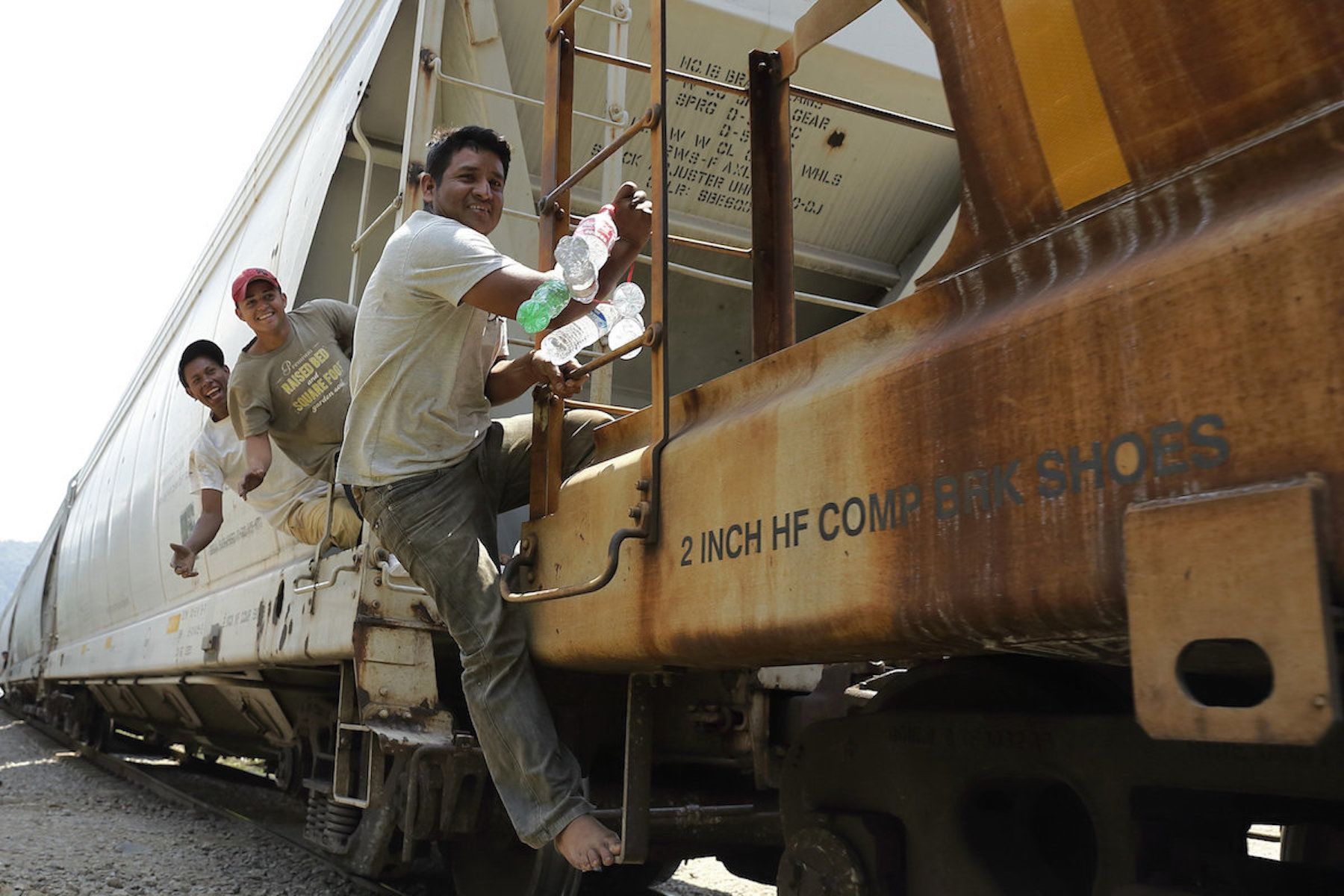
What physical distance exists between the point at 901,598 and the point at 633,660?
73 centimetres

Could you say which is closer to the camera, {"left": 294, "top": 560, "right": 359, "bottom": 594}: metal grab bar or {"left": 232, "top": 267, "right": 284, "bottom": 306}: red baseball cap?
{"left": 294, "top": 560, "right": 359, "bottom": 594}: metal grab bar

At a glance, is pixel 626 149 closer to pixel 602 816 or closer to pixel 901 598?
pixel 602 816

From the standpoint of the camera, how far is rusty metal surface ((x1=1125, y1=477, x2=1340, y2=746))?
1.09 m

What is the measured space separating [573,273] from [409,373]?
52 cm

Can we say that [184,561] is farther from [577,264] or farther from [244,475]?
[577,264]

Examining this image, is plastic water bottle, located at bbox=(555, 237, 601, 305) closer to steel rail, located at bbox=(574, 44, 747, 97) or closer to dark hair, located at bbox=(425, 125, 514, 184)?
steel rail, located at bbox=(574, 44, 747, 97)

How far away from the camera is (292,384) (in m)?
4.09

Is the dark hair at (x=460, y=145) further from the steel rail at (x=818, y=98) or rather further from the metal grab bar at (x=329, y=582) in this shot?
the metal grab bar at (x=329, y=582)

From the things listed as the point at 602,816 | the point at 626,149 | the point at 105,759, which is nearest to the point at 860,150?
the point at 626,149

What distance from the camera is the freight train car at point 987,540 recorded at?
1186 mm

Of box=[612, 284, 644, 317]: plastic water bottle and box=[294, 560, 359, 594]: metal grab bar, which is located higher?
box=[612, 284, 644, 317]: plastic water bottle

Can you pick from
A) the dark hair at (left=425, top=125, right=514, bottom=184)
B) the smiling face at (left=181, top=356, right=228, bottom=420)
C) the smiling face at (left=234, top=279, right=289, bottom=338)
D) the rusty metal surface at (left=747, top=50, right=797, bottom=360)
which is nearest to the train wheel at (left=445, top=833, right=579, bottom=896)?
the rusty metal surface at (left=747, top=50, right=797, bottom=360)

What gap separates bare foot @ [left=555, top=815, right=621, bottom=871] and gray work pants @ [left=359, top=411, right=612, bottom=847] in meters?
0.02

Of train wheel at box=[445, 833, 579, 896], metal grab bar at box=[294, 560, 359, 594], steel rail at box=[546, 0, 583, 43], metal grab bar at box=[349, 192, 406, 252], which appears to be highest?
metal grab bar at box=[349, 192, 406, 252]
